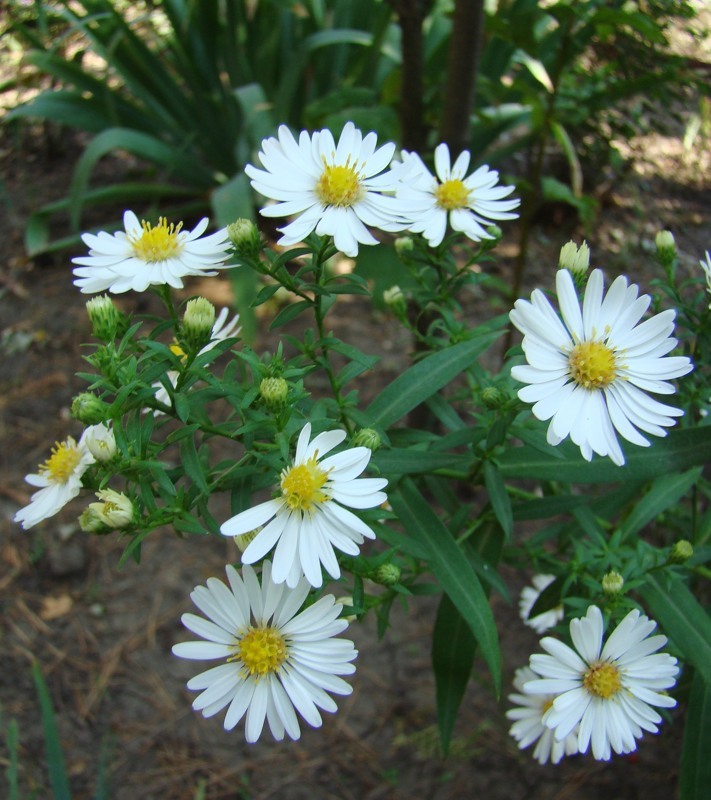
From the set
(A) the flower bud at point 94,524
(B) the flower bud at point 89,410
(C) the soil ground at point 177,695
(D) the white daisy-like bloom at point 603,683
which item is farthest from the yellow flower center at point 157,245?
(C) the soil ground at point 177,695

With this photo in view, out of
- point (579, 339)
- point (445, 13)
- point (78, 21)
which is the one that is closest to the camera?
point (579, 339)

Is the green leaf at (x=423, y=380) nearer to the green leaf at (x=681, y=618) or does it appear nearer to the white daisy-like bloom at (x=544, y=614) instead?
the green leaf at (x=681, y=618)

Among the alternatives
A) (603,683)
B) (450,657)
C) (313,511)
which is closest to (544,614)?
(450,657)

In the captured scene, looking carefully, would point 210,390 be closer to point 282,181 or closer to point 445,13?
point 282,181

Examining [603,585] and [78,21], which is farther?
[78,21]

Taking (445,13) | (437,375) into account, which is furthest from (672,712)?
(445,13)
